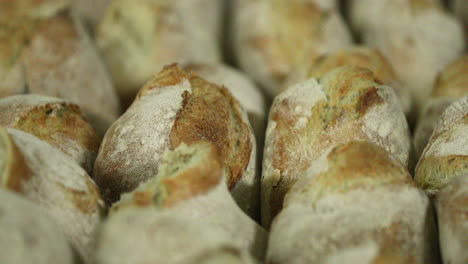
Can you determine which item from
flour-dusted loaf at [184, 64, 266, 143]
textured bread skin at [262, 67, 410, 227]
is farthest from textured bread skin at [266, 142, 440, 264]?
flour-dusted loaf at [184, 64, 266, 143]

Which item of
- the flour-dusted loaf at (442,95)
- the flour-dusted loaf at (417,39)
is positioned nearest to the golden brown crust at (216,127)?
the flour-dusted loaf at (442,95)

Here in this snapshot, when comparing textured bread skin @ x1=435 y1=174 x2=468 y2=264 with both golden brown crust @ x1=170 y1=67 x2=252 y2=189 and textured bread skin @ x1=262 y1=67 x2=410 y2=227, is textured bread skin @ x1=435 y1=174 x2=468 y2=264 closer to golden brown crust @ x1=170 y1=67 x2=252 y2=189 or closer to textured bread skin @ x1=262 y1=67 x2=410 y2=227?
textured bread skin @ x1=262 y1=67 x2=410 y2=227

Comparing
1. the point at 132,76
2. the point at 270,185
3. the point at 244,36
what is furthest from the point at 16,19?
the point at 270,185

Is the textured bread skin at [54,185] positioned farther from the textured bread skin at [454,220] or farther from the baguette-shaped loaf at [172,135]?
the textured bread skin at [454,220]

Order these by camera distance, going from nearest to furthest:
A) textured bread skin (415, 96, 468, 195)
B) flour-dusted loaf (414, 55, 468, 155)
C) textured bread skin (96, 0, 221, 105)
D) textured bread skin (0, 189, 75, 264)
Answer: textured bread skin (0, 189, 75, 264) → textured bread skin (415, 96, 468, 195) → flour-dusted loaf (414, 55, 468, 155) → textured bread skin (96, 0, 221, 105)

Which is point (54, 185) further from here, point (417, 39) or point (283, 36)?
point (417, 39)

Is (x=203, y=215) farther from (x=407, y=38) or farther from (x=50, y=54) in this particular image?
(x=407, y=38)
